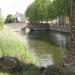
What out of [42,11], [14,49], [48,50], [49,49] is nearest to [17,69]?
[14,49]

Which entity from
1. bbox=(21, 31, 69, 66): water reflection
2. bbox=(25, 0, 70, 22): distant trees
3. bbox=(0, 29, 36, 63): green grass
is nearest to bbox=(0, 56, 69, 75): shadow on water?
bbox=(0, 29, 36, 63): green grass

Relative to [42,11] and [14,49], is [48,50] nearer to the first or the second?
[14,49]

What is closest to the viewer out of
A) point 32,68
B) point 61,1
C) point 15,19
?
point 32,68

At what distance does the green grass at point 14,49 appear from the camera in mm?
15328

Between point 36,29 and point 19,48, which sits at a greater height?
point 19,48

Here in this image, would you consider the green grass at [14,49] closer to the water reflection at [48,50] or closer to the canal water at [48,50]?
the canal water at [48,50]

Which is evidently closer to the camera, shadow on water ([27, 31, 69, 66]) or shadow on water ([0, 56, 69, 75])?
shadow on water ([0, 56, 69, 75])

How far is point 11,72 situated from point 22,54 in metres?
3.76

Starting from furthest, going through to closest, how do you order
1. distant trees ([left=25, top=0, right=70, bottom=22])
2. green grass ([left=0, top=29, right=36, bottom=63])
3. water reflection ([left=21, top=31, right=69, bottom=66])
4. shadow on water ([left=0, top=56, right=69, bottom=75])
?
distant trees ([left=25, top=0, right=70, bottom=22]) → water reflection ([left=21, top=31, right=69, bottom=66]) → green grass ([left=0, top=29, right=36, bottom=63]) → shadow on water ([left=0, top=56, right=69, bottom=75])

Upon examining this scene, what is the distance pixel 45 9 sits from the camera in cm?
9244

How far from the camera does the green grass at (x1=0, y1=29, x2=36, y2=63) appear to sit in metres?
15.3

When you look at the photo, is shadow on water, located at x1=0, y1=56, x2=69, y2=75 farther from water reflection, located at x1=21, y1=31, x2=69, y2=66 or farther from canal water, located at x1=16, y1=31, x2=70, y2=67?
water reflection, located at x1=21, y1=31, x2=69, y2=66

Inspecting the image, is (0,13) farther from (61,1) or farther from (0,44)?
(61,1)

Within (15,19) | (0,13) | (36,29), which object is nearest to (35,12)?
(36,29)
